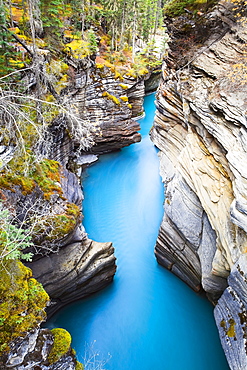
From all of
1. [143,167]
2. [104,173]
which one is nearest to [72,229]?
[104,173]

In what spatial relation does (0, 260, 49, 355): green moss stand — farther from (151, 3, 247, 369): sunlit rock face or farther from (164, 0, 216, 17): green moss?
(164, 0, 216, 17): green moss

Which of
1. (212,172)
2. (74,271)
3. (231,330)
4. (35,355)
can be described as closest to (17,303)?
(35,355)

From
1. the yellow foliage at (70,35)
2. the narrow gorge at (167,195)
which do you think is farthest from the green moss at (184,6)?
the yellow foliage at (70,35)

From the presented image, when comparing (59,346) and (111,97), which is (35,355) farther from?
(111,97)

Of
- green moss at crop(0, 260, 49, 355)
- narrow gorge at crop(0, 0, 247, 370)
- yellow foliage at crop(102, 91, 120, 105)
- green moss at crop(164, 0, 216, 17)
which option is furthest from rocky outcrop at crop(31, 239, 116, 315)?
yellow foliage at crop(102, 91, 120, 105)

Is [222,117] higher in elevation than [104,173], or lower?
higher

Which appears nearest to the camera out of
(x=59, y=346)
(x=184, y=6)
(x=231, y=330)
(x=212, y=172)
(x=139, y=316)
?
(x=59, y=346)

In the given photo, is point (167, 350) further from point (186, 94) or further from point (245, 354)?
point (186, 94)
